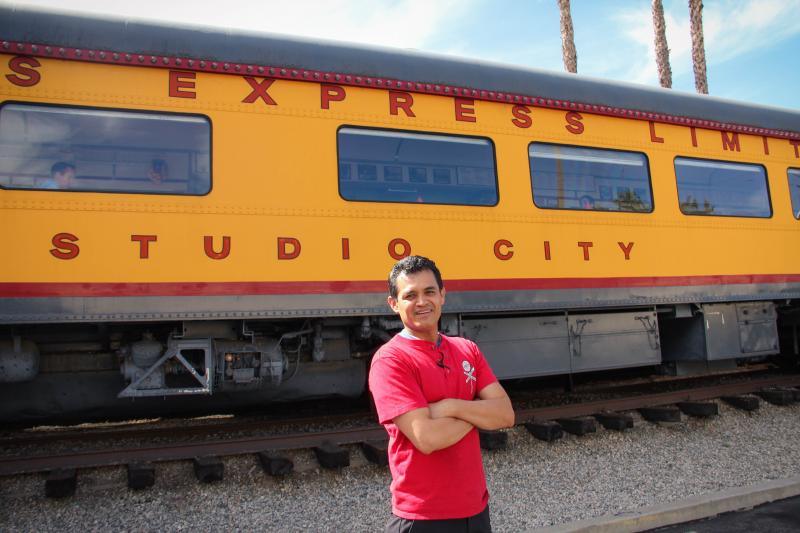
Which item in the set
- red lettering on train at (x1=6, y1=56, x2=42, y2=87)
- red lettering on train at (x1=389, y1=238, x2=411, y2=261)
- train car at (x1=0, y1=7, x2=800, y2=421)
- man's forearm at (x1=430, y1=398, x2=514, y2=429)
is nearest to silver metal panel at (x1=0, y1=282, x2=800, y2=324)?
train car at (x1=0, y1=7, x2=800, y2=421)

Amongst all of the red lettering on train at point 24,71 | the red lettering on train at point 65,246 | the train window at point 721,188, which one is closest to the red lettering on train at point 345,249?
the red lettering on train at point 65,246

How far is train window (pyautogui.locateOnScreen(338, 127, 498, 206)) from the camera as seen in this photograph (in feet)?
15.9

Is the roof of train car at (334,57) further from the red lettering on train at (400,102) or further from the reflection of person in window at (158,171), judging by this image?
the reflection of person in window at (158,171)

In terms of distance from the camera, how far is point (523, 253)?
5312 millimetres

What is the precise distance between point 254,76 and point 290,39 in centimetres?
46

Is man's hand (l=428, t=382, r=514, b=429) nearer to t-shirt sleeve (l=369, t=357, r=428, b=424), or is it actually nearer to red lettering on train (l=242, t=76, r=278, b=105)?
t-shirt sleeve (l=369, t=357, r=428, b=424)

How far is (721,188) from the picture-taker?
6.42 meters

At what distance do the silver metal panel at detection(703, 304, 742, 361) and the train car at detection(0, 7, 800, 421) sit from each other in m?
0.03

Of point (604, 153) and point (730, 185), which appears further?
point (730, 185)

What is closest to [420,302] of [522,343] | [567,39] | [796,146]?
[522,343]

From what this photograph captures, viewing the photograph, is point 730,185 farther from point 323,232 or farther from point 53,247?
point 53,247

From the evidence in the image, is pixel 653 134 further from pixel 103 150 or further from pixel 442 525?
pixel 442 525

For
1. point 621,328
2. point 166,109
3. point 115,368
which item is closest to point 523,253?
point 621,328

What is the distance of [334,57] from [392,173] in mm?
1083
